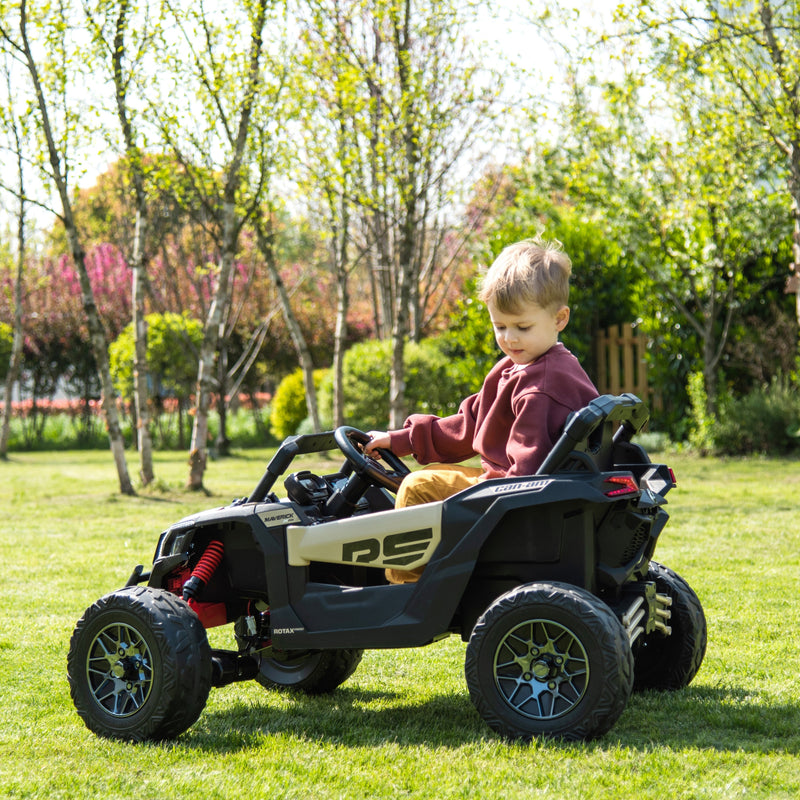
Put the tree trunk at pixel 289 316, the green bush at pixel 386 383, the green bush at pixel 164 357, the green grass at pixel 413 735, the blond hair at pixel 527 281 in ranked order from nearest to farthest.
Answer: the green grass at pixel 413 735
the blond hair at pixel 527 281
the tree trunk at pixel 289 316
the green bush at pixel 386 383
the green bush at pixel 164 357

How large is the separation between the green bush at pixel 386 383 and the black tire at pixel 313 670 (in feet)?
46.3

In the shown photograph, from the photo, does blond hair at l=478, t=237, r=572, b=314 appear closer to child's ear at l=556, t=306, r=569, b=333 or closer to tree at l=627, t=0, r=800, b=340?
child's ear at l=556, t=306, r=569, b=333

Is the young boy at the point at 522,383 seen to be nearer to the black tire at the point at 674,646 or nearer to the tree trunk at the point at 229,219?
the black tire at the point at 674,646

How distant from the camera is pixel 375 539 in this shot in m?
3.65

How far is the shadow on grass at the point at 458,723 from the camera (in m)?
3.46

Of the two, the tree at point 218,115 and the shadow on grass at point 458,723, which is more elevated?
the tree at point 218,115

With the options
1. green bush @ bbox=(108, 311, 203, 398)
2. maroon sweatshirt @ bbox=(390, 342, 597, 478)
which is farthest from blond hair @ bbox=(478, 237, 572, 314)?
green bush @ bbox=(108, 311, 203, 398)

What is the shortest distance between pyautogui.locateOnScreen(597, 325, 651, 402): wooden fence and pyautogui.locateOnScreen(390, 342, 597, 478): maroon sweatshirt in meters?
13.5

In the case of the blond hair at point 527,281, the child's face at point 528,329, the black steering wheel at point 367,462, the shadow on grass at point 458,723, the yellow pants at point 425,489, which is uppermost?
the blond hair at point 527,281

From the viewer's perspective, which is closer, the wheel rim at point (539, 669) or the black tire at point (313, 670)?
the wheel rim at point (539, 669)

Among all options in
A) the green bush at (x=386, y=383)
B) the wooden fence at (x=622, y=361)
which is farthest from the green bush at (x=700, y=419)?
the green bush at (x=386, y=383)

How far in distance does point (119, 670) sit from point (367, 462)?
1.11m

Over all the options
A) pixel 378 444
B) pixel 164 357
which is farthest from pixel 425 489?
pixel 164 357

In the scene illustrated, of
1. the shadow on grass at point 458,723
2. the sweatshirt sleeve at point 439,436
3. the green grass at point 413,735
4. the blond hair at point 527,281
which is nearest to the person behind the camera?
the green grass at point 413,735
